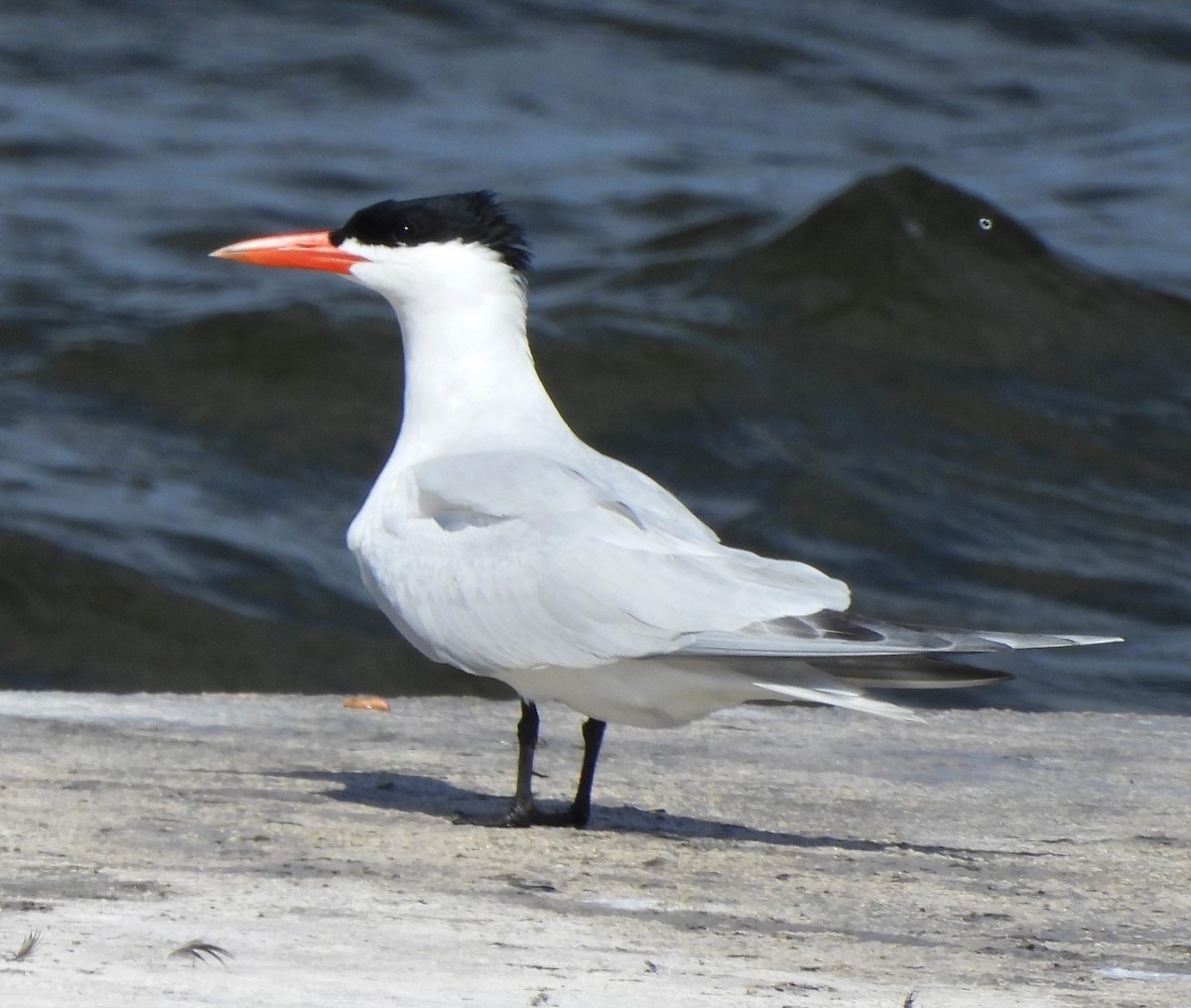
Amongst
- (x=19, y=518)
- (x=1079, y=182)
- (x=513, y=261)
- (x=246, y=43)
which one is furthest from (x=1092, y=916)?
(x=246, y=43)

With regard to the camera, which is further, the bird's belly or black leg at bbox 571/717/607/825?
black leg at bbox 571/717/607/825

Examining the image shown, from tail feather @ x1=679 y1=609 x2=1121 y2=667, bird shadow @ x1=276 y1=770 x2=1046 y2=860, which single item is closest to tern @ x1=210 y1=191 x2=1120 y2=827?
tail feather @ x1=679 y1=609 x2=1121 y2=667

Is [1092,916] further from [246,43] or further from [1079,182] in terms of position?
[246,43]

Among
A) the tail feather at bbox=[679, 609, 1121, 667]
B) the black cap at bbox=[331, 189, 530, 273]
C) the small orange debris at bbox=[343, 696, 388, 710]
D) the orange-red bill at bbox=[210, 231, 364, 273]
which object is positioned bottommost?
the small orange debris at bbox=[343, 696, 388, 710]

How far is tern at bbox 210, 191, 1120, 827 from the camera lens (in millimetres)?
3574

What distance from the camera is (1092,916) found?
3.35 metres

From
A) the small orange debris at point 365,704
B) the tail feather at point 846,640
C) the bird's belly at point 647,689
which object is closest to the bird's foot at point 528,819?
the bird's belly at point 647,689

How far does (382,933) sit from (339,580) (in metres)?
5.77

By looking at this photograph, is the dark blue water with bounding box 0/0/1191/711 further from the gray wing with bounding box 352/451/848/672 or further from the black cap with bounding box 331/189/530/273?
the gray wing with bounding box 352/451/848/672

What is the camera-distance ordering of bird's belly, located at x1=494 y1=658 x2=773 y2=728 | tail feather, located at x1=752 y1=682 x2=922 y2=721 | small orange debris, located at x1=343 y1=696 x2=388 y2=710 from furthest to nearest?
1. small orange debris, located at x1=343 y1=696 x2=388 y2=710
2. bird's belly, located at x1=494 y1=658 x2=773 y2=728
3. tail feather, located at x1=752 y1=682 x2=922 y2=721

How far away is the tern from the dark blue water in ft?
12.2

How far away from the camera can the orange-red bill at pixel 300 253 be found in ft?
15.0

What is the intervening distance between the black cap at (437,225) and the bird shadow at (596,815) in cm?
113

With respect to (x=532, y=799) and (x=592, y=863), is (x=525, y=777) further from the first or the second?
(x=592, y=863)
